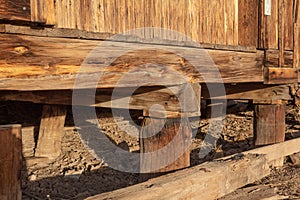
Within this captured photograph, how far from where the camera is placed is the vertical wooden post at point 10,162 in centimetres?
301

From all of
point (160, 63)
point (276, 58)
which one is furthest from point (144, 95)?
point (276, 58)

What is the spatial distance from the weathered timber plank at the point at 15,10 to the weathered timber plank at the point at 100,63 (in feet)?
0.50

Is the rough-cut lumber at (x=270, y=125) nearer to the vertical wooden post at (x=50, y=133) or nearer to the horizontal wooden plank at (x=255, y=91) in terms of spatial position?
the horizontal wooden plank at (x=255, y=91)

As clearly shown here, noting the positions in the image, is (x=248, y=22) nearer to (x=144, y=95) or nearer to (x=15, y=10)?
(x=144, y=95)

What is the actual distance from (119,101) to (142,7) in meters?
1.48

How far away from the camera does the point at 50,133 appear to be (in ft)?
27.7

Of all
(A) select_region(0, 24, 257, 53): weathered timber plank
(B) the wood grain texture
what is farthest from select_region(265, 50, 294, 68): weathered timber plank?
(A) select_region(0, 24, 257, 53): weathered timber plank

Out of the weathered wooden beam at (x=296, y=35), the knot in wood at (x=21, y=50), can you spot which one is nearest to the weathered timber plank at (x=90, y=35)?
the knot in wood at (x=21, y=50)

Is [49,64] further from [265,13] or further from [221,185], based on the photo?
[265,13]

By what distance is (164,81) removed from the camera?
4.52 meters

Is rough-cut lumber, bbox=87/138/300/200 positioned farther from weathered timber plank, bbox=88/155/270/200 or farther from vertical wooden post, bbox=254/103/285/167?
vertical wooden post, bbox=254/103/285/167

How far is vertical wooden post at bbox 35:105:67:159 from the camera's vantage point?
27.6 ft

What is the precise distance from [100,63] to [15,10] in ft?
3.10

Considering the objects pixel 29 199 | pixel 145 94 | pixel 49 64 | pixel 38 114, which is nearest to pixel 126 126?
pixel 38 114
